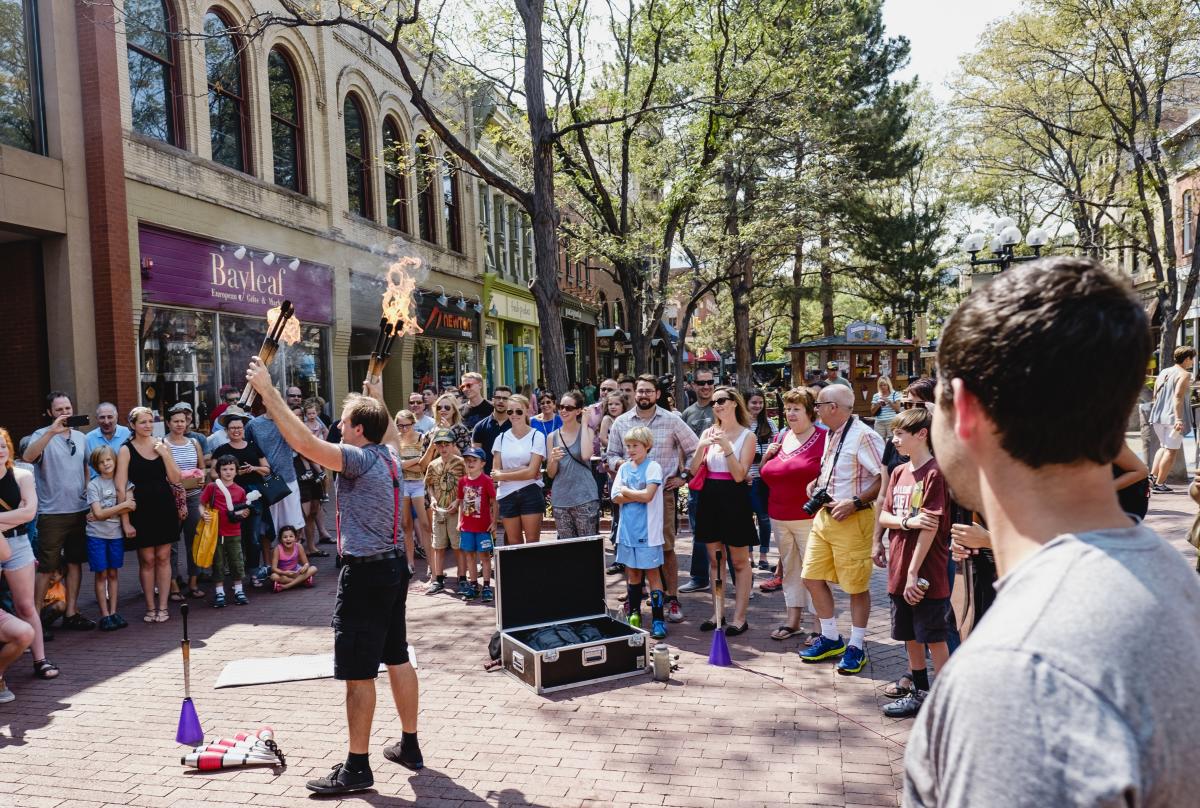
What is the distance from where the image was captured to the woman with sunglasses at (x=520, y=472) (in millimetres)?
8102

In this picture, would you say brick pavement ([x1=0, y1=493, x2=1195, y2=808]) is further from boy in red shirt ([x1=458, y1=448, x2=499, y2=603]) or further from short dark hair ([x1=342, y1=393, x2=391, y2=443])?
short dark hair ([x1=342, y1=393, x2=391, y2=443])

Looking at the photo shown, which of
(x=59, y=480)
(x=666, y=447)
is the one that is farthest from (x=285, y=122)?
(x=666, y=447)

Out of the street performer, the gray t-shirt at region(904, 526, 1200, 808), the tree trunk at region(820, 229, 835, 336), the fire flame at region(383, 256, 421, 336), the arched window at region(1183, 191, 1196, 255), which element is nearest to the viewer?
the gray t-shirt at region(904, 526, 1200, 808)

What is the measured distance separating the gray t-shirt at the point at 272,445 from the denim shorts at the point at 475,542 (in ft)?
7.44

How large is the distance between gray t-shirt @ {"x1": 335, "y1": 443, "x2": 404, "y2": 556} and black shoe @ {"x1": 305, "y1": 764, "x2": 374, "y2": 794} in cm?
116

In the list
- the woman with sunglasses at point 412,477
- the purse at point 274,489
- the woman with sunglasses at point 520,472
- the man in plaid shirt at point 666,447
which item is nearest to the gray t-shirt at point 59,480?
the purse at point 274,489

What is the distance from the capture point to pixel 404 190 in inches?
866

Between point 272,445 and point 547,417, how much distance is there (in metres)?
3.16

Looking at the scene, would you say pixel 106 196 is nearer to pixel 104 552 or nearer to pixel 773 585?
pixel 104 552

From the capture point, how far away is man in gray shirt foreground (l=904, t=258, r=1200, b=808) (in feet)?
3.28

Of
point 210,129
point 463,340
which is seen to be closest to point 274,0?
point 210,129

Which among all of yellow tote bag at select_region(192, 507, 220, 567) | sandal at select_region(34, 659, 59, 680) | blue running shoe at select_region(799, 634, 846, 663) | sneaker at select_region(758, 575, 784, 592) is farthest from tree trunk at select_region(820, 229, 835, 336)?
sandal at select_region(34, 659, 59, 680)

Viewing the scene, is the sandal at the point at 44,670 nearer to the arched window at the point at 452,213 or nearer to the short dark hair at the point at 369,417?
the short dark hair at the point at 369,417

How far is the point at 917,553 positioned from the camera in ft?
16.6
